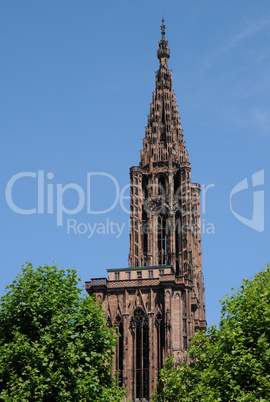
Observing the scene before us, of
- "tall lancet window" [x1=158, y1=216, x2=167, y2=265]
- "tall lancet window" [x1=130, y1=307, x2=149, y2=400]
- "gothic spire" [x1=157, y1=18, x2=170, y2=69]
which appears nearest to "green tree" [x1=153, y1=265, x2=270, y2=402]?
"tall lancet window" [x1=130, y1=307, x2=149, y2=400]

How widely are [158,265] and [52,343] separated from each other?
58632mm

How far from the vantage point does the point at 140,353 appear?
86.6 m

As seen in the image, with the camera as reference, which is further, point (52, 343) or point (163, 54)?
point (163, 54)

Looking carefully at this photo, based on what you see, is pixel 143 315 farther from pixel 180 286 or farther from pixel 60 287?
pixel 60 287

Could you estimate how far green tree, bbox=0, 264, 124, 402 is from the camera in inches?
1545

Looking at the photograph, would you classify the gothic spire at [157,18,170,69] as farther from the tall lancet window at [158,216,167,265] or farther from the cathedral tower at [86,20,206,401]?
the tall lancet window at [158,216,167,265]

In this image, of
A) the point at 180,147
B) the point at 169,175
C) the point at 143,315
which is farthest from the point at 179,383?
the point at 180,147

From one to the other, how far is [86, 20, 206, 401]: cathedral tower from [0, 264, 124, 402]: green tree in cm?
4162

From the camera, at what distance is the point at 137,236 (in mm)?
104938

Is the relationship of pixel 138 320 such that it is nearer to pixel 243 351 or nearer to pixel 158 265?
pixel 158 265

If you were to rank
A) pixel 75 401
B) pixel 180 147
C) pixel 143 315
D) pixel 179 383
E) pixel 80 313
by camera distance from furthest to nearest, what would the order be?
pixel 180 147 → pixel 143 315 → pixel 179 383 → pixel 80 313 → pixel 75 401

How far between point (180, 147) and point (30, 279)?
2912 inches

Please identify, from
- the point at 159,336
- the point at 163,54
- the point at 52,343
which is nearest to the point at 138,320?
the point at 159,336

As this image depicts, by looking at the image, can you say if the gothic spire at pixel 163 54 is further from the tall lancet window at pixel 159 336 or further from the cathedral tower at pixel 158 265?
the tall lancet window at pixel 159 336
